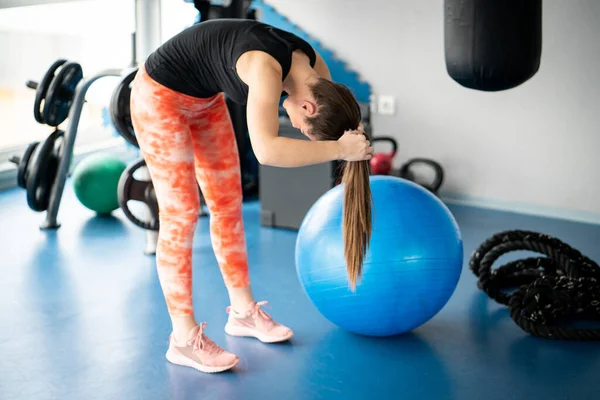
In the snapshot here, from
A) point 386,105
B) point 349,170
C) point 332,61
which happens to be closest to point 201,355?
point 349,170

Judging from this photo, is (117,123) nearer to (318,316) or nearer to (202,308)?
(202,308)

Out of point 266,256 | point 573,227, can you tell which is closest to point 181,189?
point 266,256

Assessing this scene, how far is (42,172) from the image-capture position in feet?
13.5

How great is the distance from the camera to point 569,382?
7.80 feet

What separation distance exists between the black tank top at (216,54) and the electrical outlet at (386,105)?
105 inches

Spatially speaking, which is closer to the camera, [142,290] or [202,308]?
[202,308]

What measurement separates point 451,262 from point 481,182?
7.11 ft

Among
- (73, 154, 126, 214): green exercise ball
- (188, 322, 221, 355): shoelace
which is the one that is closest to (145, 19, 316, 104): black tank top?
(188, 322, 221, 355): shoelace

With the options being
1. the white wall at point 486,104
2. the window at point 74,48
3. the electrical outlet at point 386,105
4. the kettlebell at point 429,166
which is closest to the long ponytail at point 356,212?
the kettlebell at point 429,166

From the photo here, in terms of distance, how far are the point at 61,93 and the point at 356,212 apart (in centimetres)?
251

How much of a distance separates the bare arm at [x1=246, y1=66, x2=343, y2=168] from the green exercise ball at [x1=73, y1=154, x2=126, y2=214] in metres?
2.57

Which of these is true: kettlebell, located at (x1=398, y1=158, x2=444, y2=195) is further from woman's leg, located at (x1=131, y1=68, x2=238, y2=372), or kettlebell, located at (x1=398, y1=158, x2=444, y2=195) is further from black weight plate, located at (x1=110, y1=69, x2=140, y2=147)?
woman's leg, located at (x1=131, y1=68, x2=238, y2=372)

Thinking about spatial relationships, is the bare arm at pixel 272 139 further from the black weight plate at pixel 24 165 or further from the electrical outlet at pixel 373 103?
the electrical outlet at pixel 373 103

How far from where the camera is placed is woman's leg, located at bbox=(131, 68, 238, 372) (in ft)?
7.65
